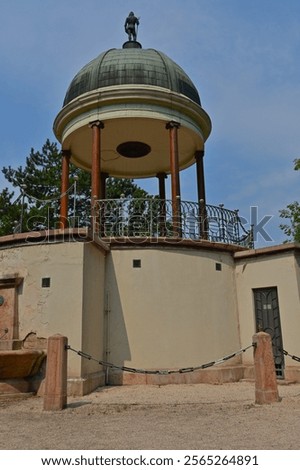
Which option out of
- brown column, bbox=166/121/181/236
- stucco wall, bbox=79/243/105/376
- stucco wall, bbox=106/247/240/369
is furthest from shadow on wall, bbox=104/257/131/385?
brown column, bbox=166/121/181/236

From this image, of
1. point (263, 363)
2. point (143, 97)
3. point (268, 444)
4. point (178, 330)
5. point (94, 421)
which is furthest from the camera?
point (143, 97)

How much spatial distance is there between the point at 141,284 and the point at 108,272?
2.96 ft

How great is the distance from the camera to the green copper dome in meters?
13.8

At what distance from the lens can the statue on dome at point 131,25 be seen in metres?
16.9

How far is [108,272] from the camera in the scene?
1114 cm

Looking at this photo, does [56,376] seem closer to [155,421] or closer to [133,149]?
[155,421]

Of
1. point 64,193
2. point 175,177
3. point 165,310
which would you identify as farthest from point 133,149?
point 165,310

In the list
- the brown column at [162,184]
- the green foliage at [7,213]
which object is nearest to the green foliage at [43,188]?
the green foliage at [7,213]

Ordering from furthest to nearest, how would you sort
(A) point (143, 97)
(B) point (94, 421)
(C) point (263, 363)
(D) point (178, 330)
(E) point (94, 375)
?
(A) point (143, 97) < (D) point (178, 330) < (E) point (94, 375) < (C) point (263, 363) < (B) point (94, 421)

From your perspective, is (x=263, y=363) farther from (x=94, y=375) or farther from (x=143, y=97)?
(x=143, y=97)

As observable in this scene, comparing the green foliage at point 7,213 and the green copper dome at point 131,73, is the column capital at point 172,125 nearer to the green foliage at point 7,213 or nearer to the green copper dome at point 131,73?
the green copper dome at point 131,73

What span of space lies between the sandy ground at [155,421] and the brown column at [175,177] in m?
4.65
